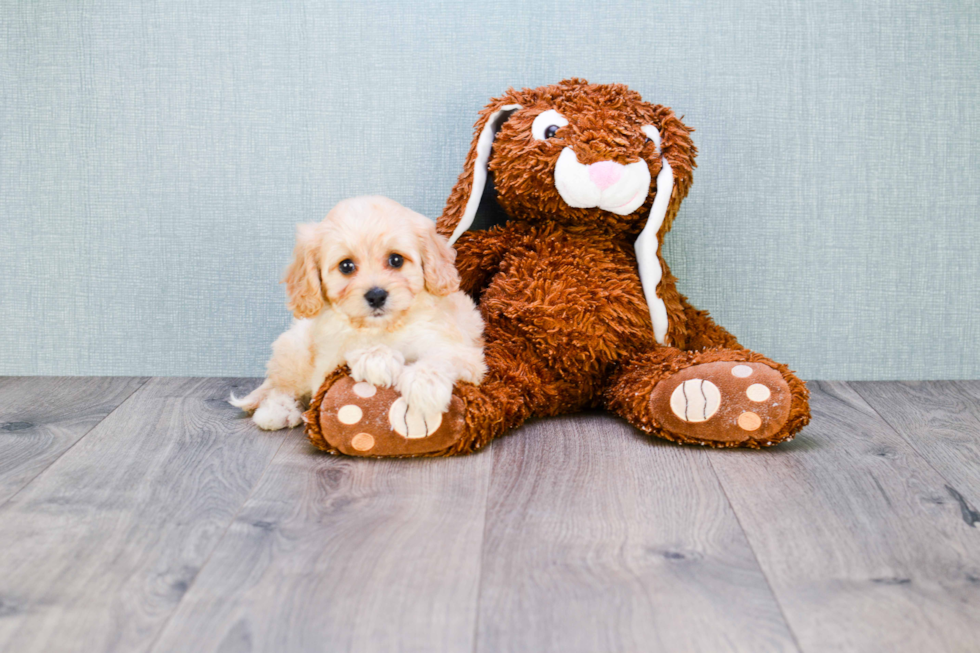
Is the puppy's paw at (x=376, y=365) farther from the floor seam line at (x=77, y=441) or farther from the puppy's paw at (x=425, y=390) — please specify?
the floor seam line at (x=77, y=441)

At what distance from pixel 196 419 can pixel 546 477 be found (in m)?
0.78

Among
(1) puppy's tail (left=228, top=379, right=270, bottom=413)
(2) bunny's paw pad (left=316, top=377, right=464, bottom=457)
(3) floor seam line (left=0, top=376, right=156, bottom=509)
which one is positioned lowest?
(3) floor seam line (left=0, top=376, right=156, bottom=509)

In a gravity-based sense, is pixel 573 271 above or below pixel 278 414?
above

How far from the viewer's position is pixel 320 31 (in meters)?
1.86

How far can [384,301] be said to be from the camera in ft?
4.57

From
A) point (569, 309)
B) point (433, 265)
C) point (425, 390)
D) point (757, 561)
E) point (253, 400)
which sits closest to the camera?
point (757, 561)

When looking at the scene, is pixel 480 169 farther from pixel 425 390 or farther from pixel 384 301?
pixel 425 390

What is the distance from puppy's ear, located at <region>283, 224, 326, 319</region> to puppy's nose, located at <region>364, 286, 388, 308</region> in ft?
0.34

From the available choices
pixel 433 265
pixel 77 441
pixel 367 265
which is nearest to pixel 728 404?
pixel 433 265

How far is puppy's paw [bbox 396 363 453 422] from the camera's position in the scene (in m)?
1.34

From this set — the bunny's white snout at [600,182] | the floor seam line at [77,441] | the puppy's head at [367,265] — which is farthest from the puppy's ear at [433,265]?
the floor seam line at [77,441]

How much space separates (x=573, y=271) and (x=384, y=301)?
405mm

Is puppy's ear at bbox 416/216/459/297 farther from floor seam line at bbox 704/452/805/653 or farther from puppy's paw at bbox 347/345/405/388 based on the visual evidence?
floor seam line at bbox 704/452/805/653

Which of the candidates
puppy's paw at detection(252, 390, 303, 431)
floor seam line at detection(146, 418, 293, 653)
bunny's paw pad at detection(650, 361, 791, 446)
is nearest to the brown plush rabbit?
bunny's paw pad at detection(650, 361, 791, 446)
